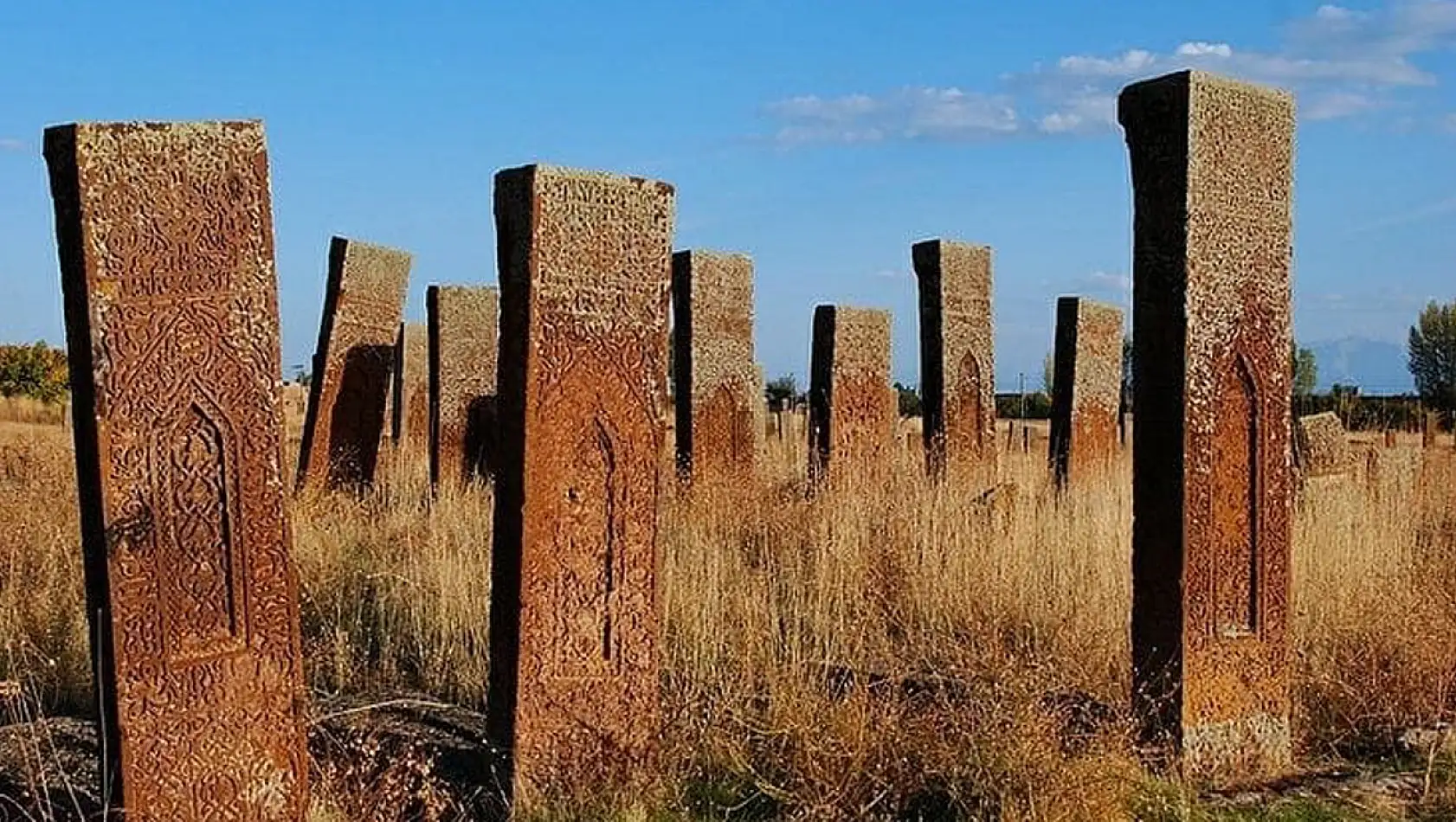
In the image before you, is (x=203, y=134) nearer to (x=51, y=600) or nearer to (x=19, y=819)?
(x=19, y=819)

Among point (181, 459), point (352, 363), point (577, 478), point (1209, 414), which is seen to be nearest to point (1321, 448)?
point (1209, 414)

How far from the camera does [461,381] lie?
482 inches

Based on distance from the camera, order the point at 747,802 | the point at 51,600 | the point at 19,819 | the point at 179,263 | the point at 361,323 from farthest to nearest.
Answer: the point at 361,323
the point at 51,600
the point at 747,802
the point at 19,819
the point at 179,263

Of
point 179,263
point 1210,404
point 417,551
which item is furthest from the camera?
point 417,551

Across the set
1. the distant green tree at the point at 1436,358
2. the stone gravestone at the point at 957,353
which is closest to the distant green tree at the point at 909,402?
the distant green tree at the point at 1436,358

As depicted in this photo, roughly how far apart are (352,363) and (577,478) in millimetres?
6951

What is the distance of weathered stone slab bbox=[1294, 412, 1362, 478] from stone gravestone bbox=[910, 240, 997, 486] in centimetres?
241

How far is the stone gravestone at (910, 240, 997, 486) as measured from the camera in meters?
12.6

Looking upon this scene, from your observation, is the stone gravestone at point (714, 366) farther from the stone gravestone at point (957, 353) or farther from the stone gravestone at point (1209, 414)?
the stone gravestone at point (1209, 414)

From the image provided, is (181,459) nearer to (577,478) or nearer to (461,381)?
(577,478)

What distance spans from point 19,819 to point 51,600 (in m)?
3.48

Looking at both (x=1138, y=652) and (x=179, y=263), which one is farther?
(x=1138, y=652)

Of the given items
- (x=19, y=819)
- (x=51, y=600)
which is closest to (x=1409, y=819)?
(x=19, y=819)

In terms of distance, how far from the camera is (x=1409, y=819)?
5.43 meters
